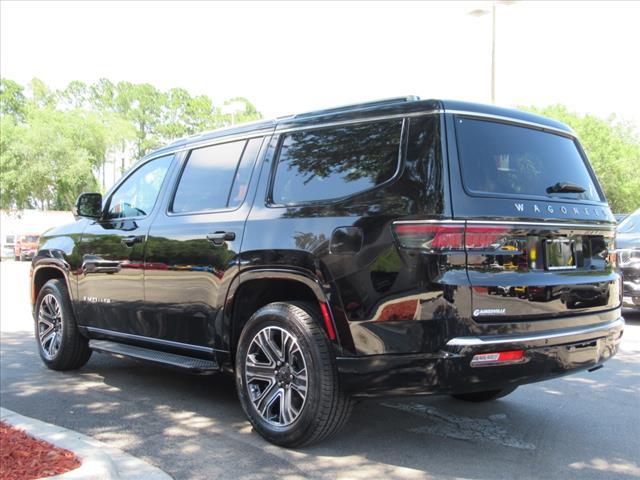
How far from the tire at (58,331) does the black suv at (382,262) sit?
1.52m

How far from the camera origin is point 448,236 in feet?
11.3

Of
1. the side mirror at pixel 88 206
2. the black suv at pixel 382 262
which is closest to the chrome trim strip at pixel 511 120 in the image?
the black suv at pixel 382 262

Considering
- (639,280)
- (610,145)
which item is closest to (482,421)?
(639,280)

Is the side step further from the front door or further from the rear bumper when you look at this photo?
the rear bumper

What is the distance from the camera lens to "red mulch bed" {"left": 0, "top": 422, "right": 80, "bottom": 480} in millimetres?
3330

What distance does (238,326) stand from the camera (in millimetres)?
4516

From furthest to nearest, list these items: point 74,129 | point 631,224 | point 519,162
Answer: point 74,129
point 631,224
point 519,162

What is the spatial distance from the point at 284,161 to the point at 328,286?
3.57 feet

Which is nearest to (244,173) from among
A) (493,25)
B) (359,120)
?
(359,120)

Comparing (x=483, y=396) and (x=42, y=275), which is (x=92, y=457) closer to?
(x=483, y=396)

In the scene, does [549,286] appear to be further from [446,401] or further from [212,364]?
[212,364]

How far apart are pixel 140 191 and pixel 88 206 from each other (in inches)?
23.2

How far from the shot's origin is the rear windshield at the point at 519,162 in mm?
3701

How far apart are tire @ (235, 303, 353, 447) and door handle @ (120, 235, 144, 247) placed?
5.05 feet
